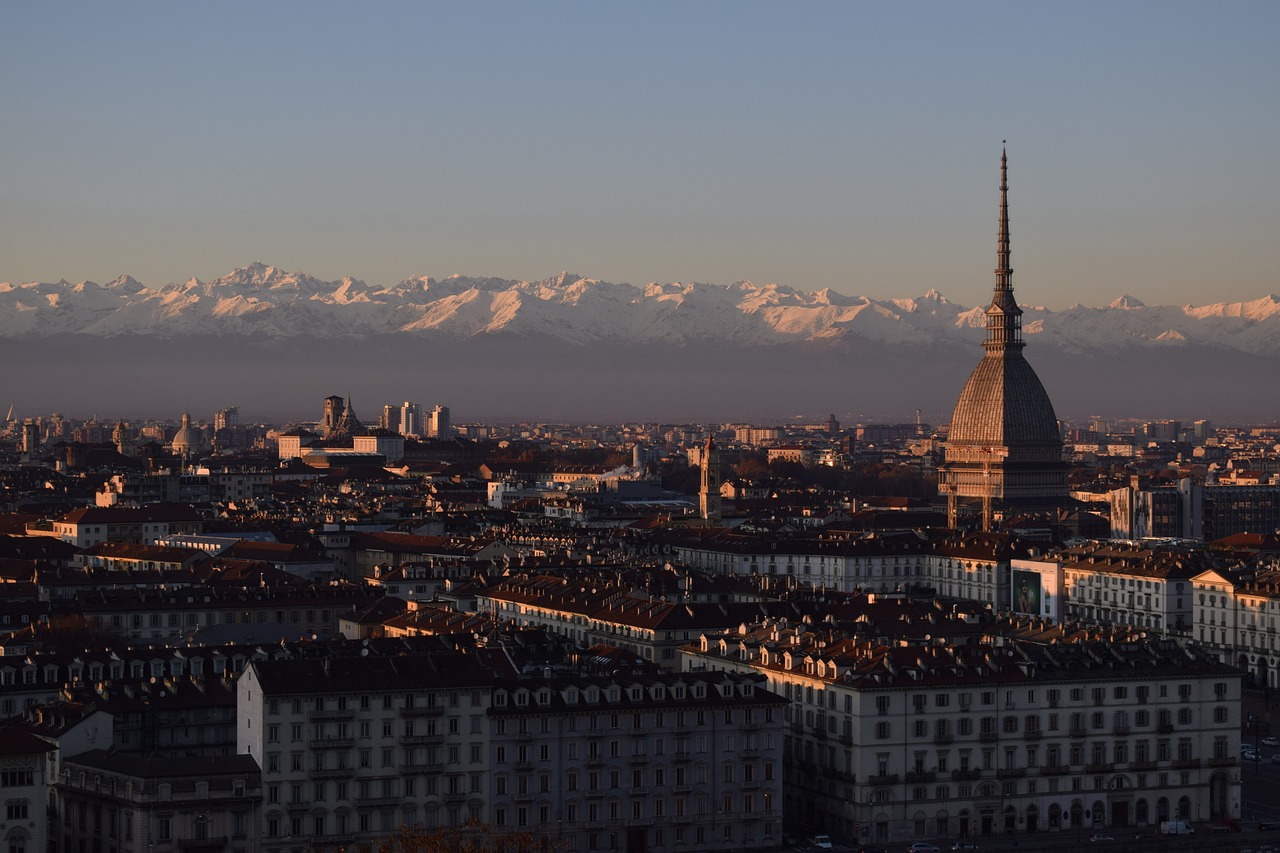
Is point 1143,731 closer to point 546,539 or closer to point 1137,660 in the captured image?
point 1137,660

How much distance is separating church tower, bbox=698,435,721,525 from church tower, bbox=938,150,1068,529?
28.4m

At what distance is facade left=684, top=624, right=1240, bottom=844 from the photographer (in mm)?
47750

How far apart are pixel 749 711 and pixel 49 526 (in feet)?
233

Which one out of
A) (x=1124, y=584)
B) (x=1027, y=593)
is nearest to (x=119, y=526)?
(x=1027, y=593)

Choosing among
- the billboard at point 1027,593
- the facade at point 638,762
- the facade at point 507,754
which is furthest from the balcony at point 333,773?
the billboard at point 1027,593

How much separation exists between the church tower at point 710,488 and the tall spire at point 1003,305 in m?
38.2

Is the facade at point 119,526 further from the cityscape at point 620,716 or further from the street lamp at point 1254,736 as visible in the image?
the street lamp at point 1254,736

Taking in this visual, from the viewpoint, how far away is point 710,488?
122750 millimetres

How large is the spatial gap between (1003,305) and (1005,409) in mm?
7099

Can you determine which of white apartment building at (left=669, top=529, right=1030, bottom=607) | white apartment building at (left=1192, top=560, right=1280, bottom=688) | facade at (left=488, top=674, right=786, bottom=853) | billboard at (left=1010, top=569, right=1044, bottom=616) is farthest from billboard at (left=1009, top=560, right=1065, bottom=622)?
facade at (left=488, top=674, right=786, bottom=853)

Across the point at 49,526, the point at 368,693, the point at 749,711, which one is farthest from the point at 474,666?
the point at 49,526

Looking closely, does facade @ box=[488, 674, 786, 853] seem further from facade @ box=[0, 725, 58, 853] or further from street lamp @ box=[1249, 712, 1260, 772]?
street lamp @ box=[1249, 712, 1260, 772]

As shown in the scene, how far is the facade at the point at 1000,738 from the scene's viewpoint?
157 ft

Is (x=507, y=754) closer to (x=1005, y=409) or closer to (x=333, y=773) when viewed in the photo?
(x=333, y=773)
